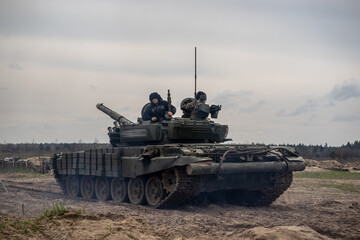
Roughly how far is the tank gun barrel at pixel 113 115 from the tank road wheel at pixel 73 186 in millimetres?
2657

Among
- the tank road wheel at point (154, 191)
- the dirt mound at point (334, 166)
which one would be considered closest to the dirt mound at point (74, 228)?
the tank road wheel at point (154, 191)

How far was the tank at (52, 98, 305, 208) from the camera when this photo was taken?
1489 centimetres

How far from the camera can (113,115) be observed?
2100 centimetres

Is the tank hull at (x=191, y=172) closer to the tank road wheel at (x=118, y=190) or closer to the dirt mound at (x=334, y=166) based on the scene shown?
the tank road wheel at (x=118, y=190)

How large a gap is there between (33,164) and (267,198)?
2263cm

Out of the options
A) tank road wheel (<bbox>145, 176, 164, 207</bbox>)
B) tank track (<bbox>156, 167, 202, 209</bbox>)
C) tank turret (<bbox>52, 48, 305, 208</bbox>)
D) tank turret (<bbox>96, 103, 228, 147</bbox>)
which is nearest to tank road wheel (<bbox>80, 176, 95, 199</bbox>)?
tank turret (<bbox>52, 48, 305, 208</bbox>)

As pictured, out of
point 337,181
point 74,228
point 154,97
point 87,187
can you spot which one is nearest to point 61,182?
point 87,187

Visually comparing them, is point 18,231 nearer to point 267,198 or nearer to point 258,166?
point 258,166

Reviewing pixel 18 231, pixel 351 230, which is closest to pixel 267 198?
pixel 351 230

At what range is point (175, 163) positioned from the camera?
14.7 m

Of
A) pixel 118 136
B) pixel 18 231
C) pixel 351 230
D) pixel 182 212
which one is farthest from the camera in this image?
pixel 118 136

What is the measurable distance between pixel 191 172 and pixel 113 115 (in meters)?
7.50

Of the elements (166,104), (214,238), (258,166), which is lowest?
(214,238)

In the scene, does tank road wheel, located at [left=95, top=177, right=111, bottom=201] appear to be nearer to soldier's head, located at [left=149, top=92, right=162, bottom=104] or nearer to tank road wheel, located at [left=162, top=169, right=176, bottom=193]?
soldier's head, located at [left=149, top=92, right=162, bottom=104]
